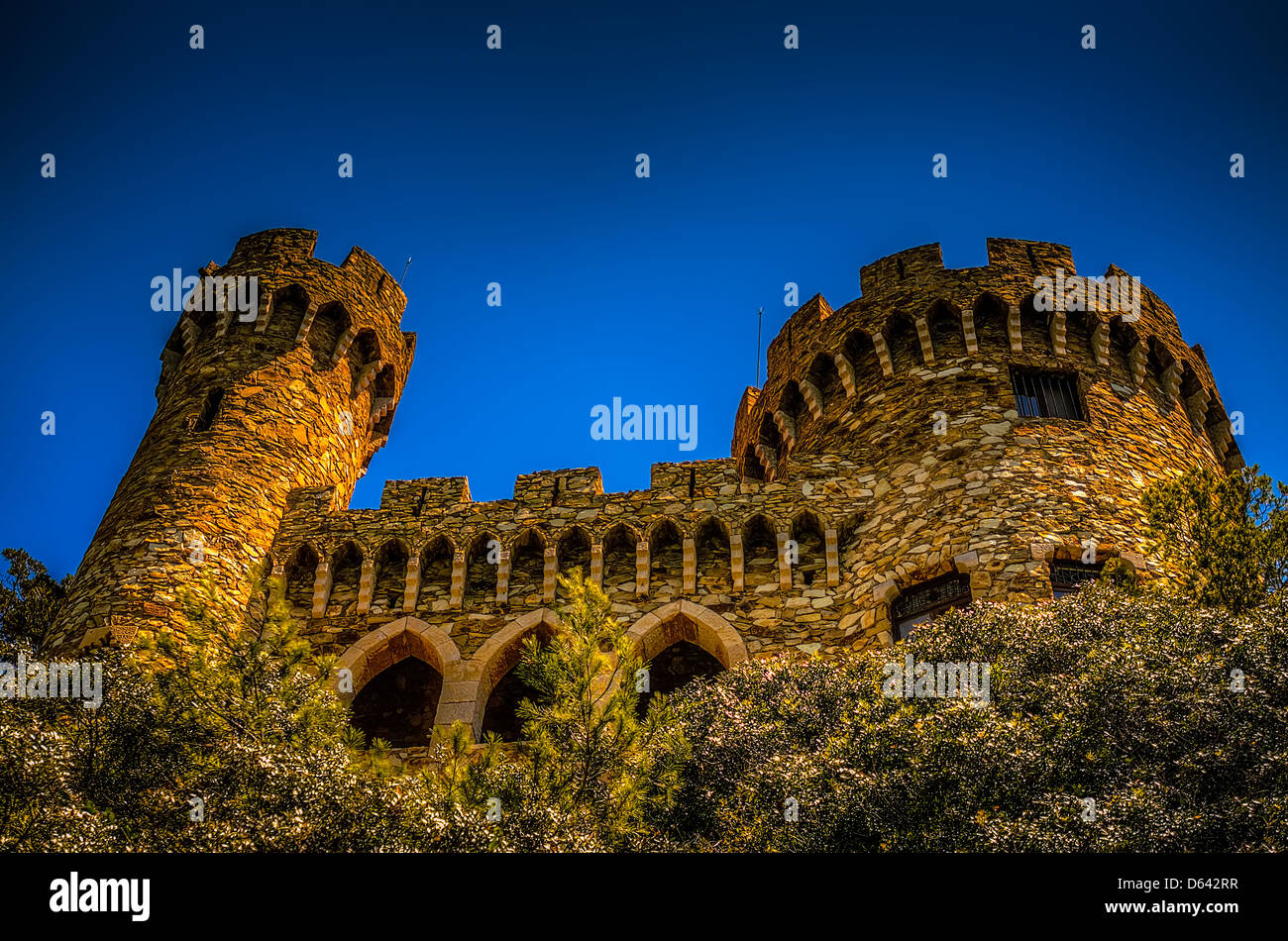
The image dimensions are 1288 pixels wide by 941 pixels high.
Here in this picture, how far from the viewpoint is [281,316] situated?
19.0 meters

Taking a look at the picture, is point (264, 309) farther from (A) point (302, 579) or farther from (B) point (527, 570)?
(B) point (527, 570)

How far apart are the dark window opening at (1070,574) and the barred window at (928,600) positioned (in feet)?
3.42

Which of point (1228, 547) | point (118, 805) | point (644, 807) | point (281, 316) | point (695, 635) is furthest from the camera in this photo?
point (281, 316)

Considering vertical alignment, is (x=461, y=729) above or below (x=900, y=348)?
below

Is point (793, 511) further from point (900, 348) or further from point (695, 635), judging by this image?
point (900, 348)

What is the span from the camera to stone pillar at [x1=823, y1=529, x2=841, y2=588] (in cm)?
1444

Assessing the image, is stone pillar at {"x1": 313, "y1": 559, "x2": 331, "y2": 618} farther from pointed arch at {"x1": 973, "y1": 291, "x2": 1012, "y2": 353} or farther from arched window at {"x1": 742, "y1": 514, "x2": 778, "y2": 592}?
pointed arch at {"x1": 973, "y1": 291, "x2": 1012, "y2": 353}

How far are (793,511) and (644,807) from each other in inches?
261

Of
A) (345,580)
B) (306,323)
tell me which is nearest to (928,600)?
(345,580)

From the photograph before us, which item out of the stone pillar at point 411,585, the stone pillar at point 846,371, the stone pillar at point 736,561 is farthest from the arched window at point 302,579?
the stone pillar at point 846,371

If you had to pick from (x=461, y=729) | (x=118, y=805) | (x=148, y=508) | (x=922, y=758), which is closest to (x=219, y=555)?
(x=148, y=508)

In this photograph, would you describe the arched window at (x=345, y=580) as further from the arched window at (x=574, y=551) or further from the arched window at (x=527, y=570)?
the arched window at (x=574, y=551)

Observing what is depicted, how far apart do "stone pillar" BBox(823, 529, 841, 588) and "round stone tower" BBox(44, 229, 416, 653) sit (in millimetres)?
7842
